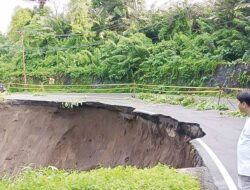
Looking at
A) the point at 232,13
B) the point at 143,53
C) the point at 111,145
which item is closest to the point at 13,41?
the point at 143,53

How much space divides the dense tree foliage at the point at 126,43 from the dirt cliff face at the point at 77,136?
7.57 metres

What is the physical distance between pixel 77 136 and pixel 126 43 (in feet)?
38.9

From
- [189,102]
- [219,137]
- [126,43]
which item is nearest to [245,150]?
[219,137]

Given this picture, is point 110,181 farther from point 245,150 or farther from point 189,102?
point 189,102

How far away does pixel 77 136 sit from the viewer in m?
22.7

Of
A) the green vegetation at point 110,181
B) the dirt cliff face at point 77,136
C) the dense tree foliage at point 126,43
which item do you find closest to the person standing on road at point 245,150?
the green vegetation at point 110,181

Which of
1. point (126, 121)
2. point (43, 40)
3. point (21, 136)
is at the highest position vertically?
point (43, 40)

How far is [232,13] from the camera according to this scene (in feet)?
94.8

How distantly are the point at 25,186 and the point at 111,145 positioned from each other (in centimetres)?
A: 1372

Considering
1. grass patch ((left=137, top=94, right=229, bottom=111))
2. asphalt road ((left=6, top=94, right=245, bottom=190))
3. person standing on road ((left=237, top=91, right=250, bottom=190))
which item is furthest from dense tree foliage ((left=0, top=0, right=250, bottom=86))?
person standing on road ((left=237, top=91, right=250, bottom=190))

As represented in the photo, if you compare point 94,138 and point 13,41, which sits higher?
point 13,41

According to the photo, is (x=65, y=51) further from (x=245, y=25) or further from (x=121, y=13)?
(x=245, y=25)

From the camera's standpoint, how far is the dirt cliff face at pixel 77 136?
17.1 metres

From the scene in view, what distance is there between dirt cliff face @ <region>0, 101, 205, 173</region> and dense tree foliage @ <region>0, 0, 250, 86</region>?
757cm
